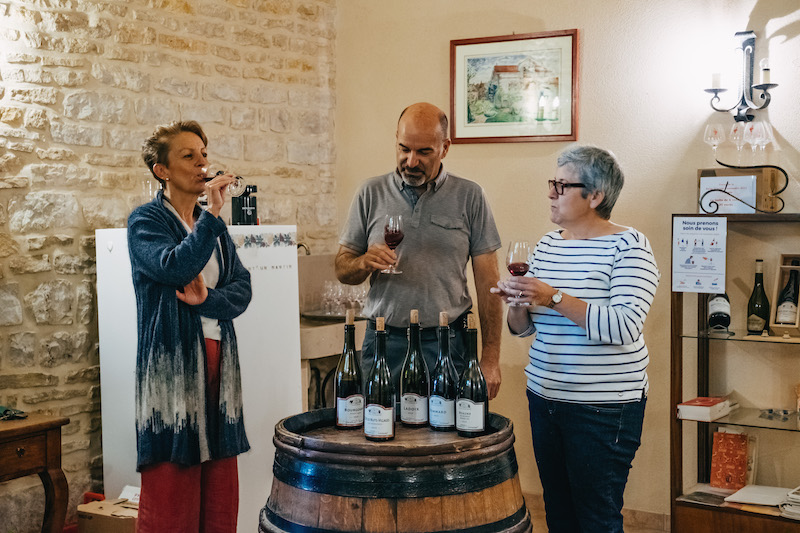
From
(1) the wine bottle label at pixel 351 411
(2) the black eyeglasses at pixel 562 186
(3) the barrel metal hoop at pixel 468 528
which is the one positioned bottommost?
(3) the barrel metal hoop at pixel 468 528

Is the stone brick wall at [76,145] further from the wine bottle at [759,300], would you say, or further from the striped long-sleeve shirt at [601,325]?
the wine bottle at [759,300]

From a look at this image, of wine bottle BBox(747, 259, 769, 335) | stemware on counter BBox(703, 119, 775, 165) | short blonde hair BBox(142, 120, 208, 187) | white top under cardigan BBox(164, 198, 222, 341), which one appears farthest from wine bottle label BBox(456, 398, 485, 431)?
stemware on counter BBox(703, 119, 775, 165)

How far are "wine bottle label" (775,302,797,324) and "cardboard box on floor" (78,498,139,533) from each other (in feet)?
9.10

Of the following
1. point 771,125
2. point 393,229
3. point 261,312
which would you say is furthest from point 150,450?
point 771,125

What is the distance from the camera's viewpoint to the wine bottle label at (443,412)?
78.6 inches

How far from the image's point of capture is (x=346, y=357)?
2201mm

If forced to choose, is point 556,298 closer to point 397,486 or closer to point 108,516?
point 397,486

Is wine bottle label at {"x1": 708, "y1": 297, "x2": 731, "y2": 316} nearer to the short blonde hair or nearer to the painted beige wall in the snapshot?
the painted beige wall

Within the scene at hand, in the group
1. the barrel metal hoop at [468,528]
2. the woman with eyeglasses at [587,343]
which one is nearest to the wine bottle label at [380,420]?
the barrel metal hoop at [468,528]

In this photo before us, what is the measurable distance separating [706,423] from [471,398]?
2242 mm

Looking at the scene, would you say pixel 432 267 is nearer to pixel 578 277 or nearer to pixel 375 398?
pixel 578 277

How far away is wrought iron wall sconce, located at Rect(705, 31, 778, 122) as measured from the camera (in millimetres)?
3768

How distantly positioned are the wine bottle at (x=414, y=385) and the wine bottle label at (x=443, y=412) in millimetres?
51

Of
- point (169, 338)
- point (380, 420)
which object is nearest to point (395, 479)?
point (380, 420)
